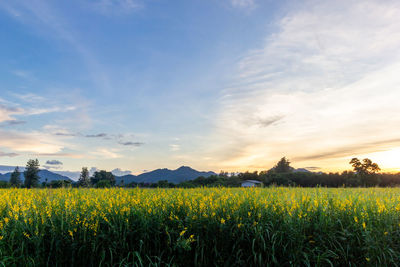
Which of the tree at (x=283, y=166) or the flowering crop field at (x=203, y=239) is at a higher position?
the tree at (x=283, y=166)

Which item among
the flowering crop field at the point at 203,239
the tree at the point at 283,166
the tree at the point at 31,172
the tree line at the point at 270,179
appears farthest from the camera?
the tree at the point at 283,166

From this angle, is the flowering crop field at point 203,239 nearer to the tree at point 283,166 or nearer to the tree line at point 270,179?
the tree line at point 270,179

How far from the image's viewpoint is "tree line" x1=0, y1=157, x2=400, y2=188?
13244 mm

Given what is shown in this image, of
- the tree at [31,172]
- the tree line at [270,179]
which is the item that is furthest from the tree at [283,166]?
the tree at [31,172]

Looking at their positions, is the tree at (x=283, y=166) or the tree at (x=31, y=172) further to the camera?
the tree at (x=283, y=166)

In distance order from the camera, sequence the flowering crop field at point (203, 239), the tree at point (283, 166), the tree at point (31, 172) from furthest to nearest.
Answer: the tree at point (283, 166) → the tree at point (31, 172) → the flowering crop field at point (203, 239)

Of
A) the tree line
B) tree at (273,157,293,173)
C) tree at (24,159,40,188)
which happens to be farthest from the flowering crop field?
tree at (273,157,293,173)

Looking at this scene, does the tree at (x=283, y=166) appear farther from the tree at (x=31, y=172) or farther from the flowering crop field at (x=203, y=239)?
the flowering crop field at (x=203, y=239)

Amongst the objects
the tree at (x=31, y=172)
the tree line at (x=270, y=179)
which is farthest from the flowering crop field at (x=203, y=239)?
the tree at (x=31, y=172)

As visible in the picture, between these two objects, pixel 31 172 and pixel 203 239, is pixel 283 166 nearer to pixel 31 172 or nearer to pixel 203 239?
pixel 31 172

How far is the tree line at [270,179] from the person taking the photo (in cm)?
1324

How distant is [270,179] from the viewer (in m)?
29.5

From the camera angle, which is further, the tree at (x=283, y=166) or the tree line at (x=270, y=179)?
the tree at (x=283, y=166)

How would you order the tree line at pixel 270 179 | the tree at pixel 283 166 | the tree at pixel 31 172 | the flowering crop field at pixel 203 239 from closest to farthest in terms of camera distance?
the flowering crop field at pixel 203 239 < the tree line at pixel 270 179 < the tree at pixel 31 172 < the tree at pixel 283 166
